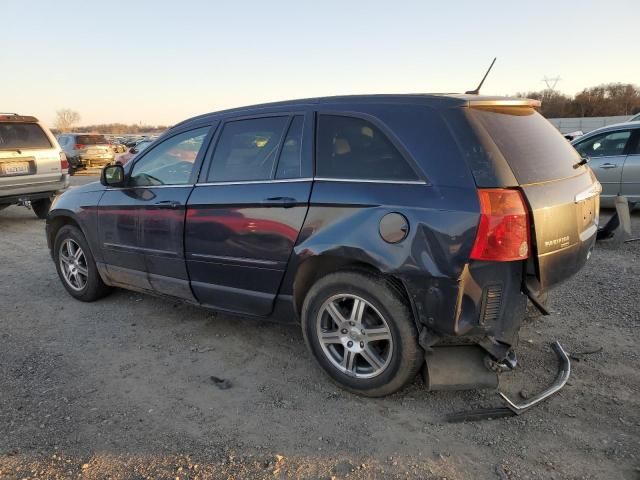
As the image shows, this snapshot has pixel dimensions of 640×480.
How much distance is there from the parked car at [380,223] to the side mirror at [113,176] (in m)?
0.56

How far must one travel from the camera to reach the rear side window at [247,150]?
347 cm

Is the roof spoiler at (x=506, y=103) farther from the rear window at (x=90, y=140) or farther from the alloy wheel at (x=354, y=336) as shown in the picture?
the rear window at (x=90, y=140)

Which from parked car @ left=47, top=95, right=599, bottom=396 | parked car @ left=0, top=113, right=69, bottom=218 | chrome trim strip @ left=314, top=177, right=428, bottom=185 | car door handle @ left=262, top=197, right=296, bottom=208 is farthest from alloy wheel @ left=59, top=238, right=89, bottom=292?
parked car @ left=0, top=113, right=69, bottom=218

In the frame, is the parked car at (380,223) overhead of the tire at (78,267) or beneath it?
overhead

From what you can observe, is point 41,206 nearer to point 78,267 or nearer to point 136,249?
point 78,267

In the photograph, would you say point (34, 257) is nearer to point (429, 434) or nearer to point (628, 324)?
point (429, 434)

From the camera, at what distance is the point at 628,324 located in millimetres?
4051

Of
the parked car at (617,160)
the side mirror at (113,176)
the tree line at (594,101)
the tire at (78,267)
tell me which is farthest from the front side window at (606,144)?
the tree line at (594,101)

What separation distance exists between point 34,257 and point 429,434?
6.22 meters

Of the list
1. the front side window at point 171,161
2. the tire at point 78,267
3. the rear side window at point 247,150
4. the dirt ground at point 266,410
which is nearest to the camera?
the dirt ground at point 266,410

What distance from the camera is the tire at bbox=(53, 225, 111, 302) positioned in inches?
191

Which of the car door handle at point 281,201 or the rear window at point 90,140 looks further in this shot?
the rear window at point 90,140

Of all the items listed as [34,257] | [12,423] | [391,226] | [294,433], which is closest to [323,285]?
[391,226]

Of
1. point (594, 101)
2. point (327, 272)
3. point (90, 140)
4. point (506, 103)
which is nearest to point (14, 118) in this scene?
point (327, 272)
